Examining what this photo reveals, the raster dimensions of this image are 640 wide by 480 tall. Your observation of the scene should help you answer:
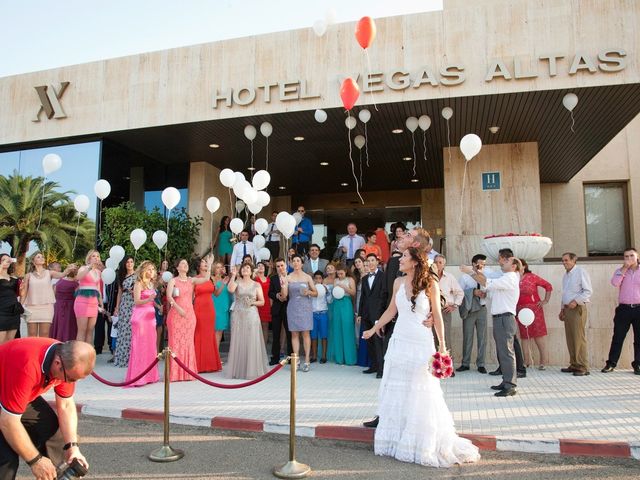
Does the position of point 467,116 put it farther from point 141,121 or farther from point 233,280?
point 141,121

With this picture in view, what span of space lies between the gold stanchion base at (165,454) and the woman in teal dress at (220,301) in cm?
488

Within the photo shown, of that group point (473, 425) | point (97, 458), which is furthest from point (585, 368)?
point (97, 458)

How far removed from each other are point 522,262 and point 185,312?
6.09 metres

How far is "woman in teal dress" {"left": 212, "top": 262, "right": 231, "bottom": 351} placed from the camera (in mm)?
9637

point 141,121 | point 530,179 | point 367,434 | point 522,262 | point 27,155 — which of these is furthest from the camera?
point 27,155

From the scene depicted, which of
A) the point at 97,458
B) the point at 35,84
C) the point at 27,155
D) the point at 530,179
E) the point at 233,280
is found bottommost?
the point at 97,458

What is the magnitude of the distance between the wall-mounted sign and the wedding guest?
10.2m

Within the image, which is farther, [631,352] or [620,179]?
[620,179]

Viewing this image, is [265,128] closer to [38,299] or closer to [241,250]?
[241,250]

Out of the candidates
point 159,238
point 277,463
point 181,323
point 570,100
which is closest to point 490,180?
point 570,100

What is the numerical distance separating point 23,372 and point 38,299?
7066mm

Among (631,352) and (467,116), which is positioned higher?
(467,116)

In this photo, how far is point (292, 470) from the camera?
4172 mm

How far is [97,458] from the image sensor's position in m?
4.60
